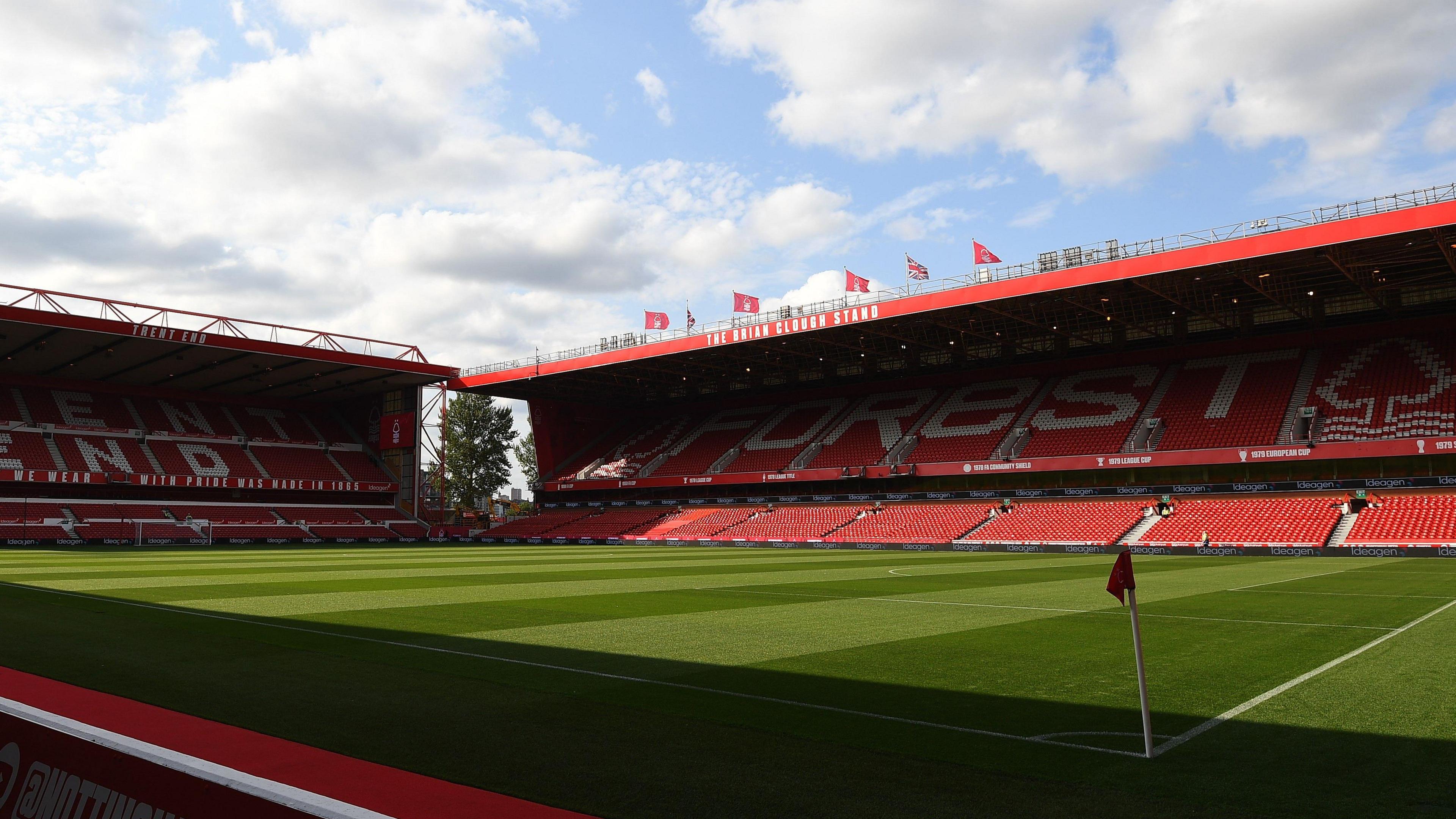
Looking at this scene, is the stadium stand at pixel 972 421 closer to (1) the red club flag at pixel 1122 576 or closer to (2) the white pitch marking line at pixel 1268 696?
(2) the white pitch marking line at pixel 1268 696

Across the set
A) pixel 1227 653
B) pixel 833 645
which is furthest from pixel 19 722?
pixel 1227 653

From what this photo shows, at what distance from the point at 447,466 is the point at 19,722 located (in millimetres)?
90222

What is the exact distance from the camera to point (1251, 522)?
38500mm

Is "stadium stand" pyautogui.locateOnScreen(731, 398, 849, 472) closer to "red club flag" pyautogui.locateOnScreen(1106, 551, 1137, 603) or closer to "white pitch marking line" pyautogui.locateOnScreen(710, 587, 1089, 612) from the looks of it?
"white pitch marking line" pyautogui.locateOnScreen(710, 587, 1089, 612)

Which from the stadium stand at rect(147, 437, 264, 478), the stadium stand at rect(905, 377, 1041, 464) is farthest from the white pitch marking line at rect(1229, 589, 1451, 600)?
the stadium stand at rect(147, 437, 264, 478)

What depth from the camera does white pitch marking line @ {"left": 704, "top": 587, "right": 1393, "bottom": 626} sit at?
1342cm

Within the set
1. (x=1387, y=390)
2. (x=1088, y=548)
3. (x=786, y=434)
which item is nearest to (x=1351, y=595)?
(x=1088, y=548)

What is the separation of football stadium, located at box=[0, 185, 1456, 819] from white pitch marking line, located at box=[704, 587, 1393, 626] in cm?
18

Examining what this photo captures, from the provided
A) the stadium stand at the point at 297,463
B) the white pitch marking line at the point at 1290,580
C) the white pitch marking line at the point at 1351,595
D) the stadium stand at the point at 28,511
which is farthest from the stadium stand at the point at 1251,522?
the stadium stand at the point at 28,511

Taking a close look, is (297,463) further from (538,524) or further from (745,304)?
(745,304)

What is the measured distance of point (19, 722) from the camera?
5.00 meters

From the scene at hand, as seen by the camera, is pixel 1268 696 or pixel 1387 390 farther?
pixel 1387 390

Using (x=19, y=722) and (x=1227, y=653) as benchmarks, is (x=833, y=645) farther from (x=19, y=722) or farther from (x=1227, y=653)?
(x=19, y=722)

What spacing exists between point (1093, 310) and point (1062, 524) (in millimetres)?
11097
